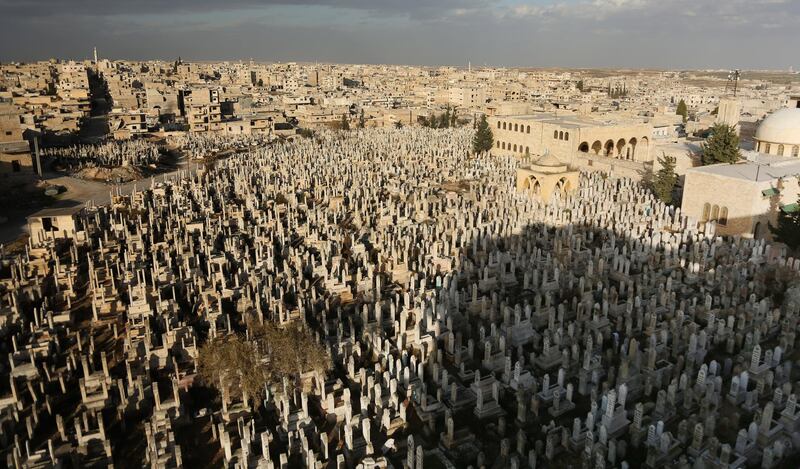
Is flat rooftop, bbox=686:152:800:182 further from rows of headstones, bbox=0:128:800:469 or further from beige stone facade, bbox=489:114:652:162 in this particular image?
beige stone facade, bbox=489:114:652:162

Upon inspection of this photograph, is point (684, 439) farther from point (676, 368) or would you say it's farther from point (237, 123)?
point (237, 123)

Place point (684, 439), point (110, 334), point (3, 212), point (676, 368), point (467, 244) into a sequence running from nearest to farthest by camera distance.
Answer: point (684, 439) < point (676, 368) < point (110, 334) < point (467, 244) < point (3, 212)

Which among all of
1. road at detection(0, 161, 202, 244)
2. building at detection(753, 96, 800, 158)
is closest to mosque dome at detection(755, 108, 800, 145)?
building at detection(753, 96, 800, 158)

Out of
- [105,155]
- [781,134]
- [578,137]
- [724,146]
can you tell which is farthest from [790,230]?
[105,155]

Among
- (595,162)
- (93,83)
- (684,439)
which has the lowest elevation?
(684,439)

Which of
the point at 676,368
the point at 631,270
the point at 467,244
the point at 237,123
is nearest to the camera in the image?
the point at 676,368

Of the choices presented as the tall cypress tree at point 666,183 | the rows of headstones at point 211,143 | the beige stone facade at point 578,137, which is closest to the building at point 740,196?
the tall cypress tree at point 666,183

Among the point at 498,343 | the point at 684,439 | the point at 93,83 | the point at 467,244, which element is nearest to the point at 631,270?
the point at 467,244
